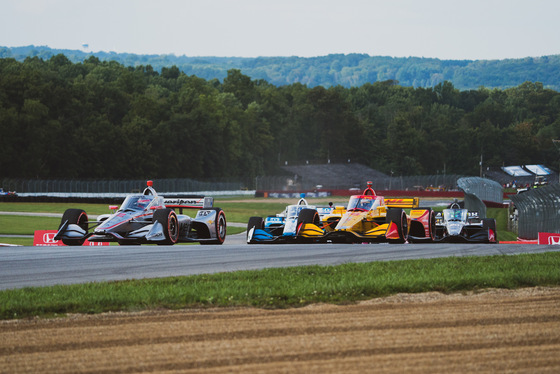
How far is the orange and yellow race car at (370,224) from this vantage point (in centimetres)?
2311

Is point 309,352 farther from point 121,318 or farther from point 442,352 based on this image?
point 121,318

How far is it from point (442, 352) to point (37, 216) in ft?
157

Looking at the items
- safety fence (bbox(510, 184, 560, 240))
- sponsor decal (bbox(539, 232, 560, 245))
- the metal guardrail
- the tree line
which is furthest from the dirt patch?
the tree line

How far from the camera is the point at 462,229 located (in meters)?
27.9

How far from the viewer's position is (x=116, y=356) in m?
8.34

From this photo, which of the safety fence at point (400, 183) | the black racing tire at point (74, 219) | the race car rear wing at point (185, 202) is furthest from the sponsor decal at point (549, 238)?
the safety fence at point (400, 183)

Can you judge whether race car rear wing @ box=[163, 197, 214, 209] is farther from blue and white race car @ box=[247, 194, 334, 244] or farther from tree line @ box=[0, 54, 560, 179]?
tree line @ box=[0, 54, 560, 179]

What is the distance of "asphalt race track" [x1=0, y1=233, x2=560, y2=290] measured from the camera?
14.4 m

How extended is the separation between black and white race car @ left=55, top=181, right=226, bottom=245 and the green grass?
6886mm

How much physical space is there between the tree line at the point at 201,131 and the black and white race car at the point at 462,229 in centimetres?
7301

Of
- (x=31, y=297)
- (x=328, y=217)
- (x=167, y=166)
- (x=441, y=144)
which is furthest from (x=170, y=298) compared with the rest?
(x=441, y=144)

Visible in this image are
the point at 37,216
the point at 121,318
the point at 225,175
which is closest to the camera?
the point at 121,318

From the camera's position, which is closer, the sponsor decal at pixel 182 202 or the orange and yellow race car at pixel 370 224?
the orange and yellow race car at pixel 370 224

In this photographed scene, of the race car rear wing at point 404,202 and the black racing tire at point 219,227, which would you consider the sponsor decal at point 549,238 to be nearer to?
the race car rear wing at point 404,202
